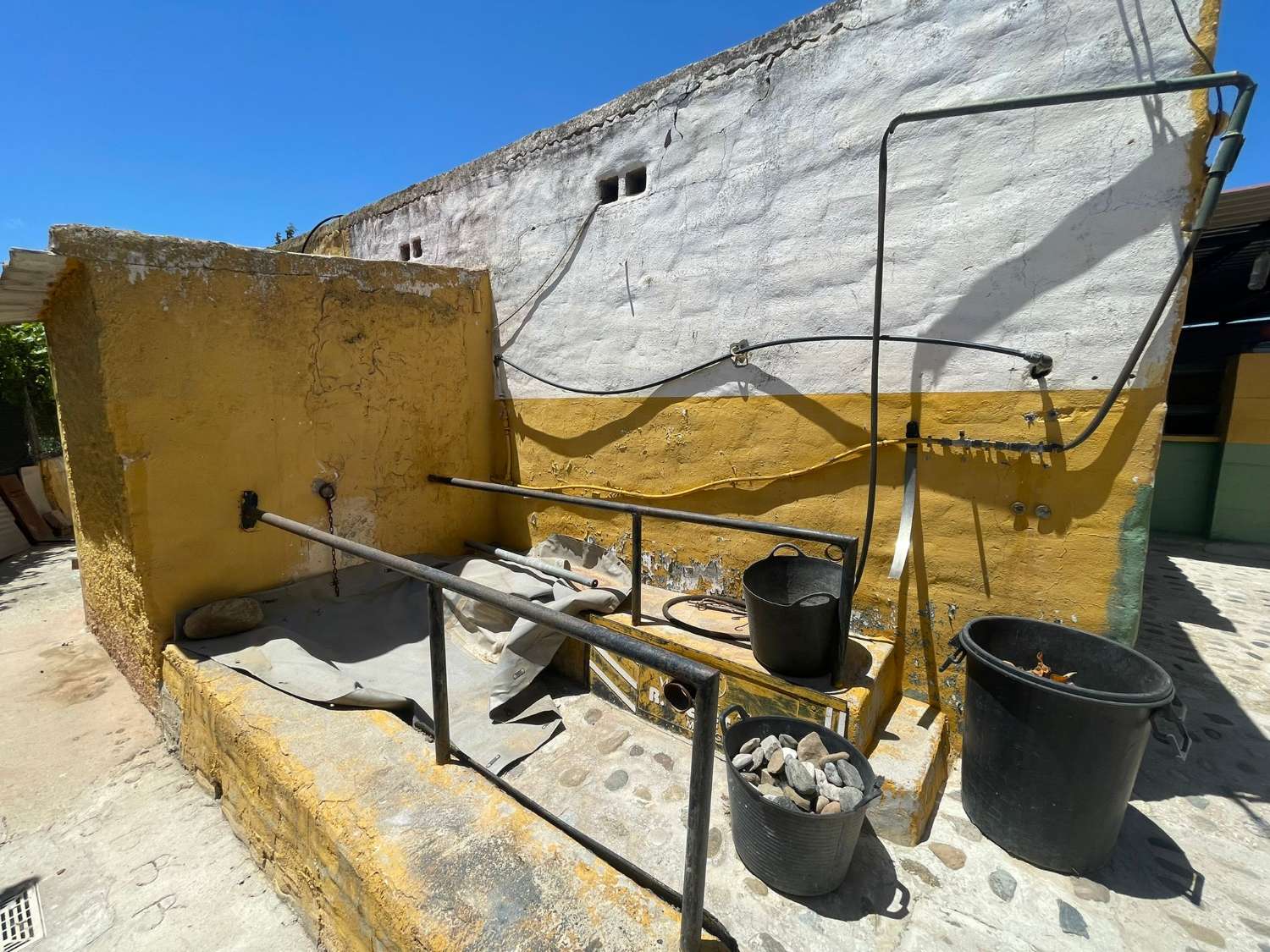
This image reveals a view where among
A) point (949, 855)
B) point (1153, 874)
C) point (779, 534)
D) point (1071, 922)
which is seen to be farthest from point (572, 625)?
point (1153, 874)

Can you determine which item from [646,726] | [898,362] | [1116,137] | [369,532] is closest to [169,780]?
[369,532]

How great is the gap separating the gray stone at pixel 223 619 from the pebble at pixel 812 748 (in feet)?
9.27

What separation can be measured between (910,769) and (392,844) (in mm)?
1979

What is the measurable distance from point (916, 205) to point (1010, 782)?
2.50 metres

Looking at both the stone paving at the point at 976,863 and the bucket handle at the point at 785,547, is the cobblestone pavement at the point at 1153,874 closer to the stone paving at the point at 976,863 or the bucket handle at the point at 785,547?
the stone paving at the point at 976,863

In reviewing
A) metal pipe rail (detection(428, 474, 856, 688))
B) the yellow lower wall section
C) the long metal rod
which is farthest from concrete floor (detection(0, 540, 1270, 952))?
the long metal rod

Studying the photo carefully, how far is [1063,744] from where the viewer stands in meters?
2.05

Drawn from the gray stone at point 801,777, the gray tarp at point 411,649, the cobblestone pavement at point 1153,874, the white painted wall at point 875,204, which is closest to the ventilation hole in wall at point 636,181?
the white painted wall at point 875,204

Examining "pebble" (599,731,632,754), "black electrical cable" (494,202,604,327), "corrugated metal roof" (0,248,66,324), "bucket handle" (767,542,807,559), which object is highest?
"black electrical cable" (494,202,604,327)

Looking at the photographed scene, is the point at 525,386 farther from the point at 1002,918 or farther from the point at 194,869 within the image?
the point at 1002,918

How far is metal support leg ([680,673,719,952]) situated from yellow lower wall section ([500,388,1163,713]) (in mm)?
1937

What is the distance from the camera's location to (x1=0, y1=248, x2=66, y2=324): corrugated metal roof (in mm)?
2510

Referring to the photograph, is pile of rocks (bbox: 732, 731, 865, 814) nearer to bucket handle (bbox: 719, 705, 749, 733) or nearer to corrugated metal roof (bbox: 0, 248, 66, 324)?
bucket handle (bbox: 719, 705, 749, 733)

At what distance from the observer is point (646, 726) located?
293 centimetres
